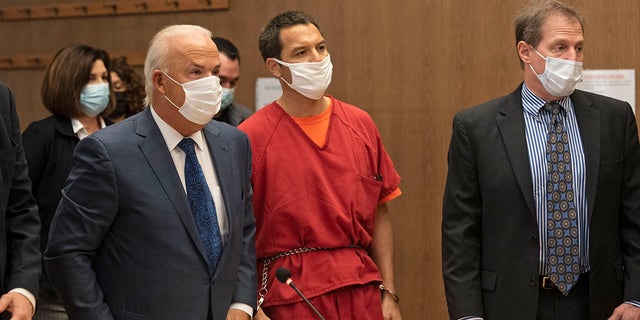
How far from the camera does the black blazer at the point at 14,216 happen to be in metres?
2.69

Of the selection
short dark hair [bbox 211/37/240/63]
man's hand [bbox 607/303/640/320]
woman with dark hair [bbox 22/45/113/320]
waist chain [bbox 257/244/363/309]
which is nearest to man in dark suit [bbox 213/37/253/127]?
short dark hair [bbox 211/37/240/63]

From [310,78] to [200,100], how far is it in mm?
702

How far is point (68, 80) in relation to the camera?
4531 mm

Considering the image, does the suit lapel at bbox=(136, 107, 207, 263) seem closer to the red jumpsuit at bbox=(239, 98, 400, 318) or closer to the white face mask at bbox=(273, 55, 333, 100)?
the red jumpsuit at bbox=(239, 98, 400, 318)

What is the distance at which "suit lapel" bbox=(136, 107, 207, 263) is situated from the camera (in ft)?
9.04

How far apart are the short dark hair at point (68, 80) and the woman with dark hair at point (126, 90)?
0.60 m

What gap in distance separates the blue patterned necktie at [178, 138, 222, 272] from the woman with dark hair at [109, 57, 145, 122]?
2482mm

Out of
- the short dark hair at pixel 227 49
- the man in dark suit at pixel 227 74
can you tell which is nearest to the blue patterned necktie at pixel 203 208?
the man in dark suit at pixel 227 74

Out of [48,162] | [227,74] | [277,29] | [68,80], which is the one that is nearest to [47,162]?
[48,162]

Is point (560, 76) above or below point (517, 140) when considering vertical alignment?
above

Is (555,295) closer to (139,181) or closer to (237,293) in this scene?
(237,293)

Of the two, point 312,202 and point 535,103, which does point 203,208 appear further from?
point 535,103

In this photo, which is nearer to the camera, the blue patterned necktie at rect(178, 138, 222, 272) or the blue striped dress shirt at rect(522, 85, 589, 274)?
the blue patterned necktie at rect(178, 138, 222, 272)

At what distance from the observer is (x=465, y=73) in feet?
16.1
